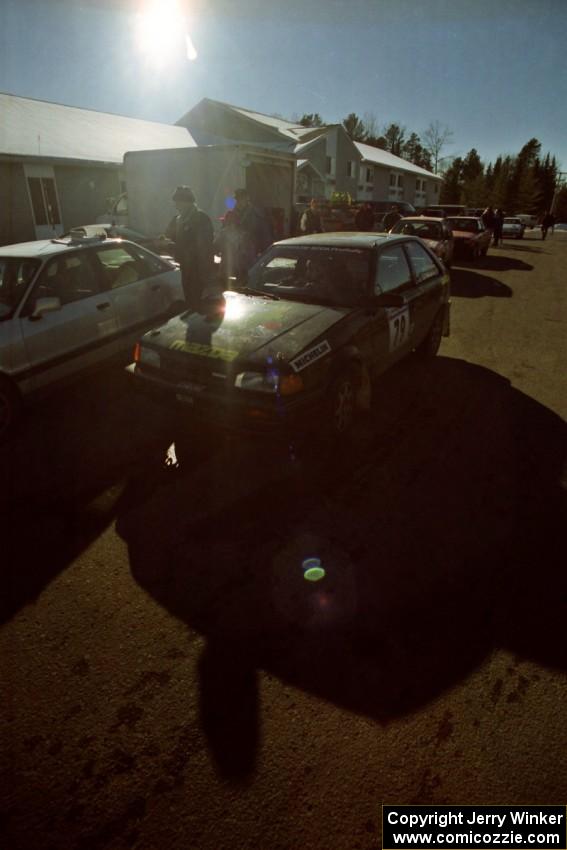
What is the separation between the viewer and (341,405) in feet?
12.3

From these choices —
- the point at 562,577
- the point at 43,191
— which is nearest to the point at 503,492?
the point at 562,577

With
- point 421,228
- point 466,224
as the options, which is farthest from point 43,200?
point 466,224

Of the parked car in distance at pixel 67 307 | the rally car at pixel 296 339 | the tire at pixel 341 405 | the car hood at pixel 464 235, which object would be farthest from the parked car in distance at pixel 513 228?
the tire at pixel 341 405

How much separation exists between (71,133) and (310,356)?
877 inches

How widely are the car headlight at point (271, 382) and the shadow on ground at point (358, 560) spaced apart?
72 centimetres

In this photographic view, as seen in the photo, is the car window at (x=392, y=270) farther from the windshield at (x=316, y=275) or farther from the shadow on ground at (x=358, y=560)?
the shadow on ground at (x=358, y=560)

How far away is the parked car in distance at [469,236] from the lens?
1672 cm

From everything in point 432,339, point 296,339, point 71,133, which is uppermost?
point 71,133

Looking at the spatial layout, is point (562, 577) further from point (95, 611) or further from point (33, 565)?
point (33, 565)

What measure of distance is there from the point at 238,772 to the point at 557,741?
4.16ft

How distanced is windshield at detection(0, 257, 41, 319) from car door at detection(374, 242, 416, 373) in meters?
3.24

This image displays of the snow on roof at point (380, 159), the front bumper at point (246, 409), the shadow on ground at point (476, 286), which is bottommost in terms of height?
the shadow on ground at point (476, 286)

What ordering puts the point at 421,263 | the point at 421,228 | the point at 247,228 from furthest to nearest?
1. the point at 421,228
2. the point at 247,228
3. the point at 421,263

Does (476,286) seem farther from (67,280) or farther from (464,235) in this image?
(67,280)
